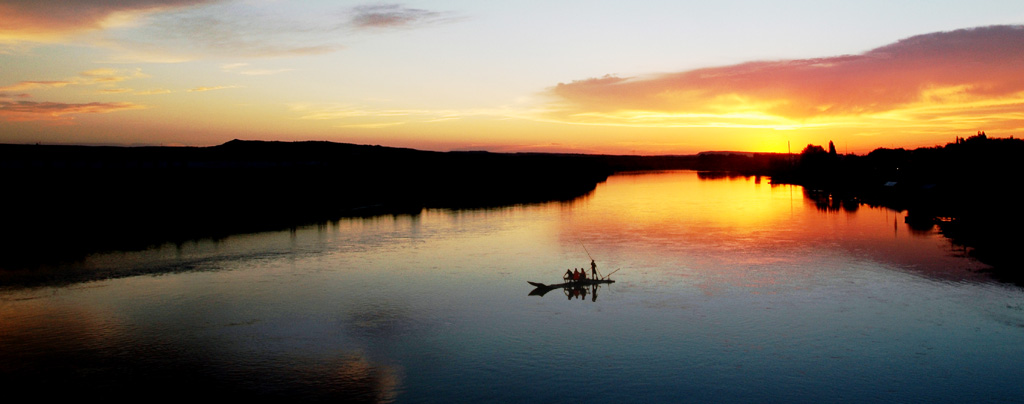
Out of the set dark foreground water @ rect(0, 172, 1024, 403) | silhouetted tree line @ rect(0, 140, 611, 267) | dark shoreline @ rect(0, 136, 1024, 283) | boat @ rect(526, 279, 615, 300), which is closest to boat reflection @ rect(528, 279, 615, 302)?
boat @ rect(526, 279, 615, 300)

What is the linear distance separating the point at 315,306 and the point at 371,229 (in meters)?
26.4

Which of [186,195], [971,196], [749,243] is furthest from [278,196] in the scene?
[971,196]

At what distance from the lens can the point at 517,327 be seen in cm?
2403

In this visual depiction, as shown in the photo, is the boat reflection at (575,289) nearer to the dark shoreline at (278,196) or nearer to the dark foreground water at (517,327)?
the dark foreground water at (517,327)

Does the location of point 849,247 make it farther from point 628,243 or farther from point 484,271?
point 484,271

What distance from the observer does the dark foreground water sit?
60.3 ft

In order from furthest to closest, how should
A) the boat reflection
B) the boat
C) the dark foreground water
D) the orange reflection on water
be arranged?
the orange reflection on water, the boat, the boat reflection, the dark foreground water

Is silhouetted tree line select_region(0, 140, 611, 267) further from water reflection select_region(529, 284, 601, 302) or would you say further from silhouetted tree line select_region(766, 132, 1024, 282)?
silhouetted tree line select_region(766, 132, 1024, 282)

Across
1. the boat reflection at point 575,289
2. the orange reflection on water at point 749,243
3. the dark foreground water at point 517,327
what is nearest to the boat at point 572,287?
the boat reflection at point 575,289

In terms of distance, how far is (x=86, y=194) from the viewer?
65.7 meters

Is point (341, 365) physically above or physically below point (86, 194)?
below

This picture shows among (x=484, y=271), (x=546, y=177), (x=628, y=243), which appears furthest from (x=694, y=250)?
(x=546, y=177)

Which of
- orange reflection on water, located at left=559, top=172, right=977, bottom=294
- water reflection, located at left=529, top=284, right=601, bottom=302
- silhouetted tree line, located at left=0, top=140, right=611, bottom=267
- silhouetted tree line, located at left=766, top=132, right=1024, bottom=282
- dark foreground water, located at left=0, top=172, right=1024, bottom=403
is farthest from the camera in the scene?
silhouetted tree line, located at left=0, top=140, right=611, bottom=267

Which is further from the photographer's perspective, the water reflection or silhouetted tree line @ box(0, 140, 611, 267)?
silhouetted tree line @ box(0, 140, 611, 267)
